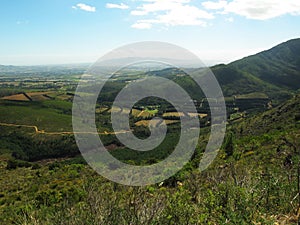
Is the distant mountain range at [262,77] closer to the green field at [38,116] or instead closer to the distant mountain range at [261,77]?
the distant mountain range at [261,77]

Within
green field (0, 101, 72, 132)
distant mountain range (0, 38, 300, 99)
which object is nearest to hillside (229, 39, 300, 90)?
distant mountain range (0, 38, 300, 99)

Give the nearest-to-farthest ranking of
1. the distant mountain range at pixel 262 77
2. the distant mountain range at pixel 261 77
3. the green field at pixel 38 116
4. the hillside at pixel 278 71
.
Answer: the green field at pixel 38 116 → the distant mountain range at pixel 261 77 → the distant mountain range at pixel 262 77 → the hillside at pixel 278 71

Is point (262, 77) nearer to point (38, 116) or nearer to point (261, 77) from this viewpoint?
point (261, 77)

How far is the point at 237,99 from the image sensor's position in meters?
132

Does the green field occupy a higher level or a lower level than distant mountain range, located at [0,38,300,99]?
lower

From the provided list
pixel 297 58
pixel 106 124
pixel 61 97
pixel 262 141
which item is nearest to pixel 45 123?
pixel 106 124

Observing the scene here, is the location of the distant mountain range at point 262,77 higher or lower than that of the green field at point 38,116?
higher

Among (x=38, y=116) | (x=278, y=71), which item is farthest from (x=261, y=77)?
(x=38, y=116)

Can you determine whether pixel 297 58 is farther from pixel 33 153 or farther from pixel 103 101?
pixel 33 153

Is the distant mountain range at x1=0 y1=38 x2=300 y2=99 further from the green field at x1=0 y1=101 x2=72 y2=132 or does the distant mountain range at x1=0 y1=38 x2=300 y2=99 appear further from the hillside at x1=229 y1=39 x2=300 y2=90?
the green field at x1=0 y1=101 x2=72 y2=132

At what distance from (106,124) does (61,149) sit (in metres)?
19.5

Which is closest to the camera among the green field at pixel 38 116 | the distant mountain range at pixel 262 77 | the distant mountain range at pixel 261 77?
the green field at pixel 38 116

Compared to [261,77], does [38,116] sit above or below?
below

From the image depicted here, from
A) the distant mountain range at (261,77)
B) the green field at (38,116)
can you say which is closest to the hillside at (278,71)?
the distant mountain range at (261,77)
